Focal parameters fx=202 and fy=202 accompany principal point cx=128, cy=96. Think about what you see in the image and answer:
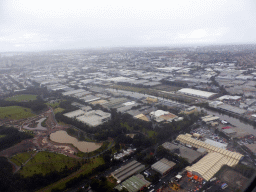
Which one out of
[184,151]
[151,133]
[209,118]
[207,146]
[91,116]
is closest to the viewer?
[184,151]

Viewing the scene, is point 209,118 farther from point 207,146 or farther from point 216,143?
point 207,146

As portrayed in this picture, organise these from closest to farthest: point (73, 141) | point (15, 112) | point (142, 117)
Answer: point (73, 141), point (142, 117), point (15, 112)

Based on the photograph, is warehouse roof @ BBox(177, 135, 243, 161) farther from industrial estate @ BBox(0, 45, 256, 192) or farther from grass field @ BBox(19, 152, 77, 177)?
grass field @ BBox(19, 152, 77, 177)

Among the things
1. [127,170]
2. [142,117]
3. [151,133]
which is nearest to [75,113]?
[142,117]

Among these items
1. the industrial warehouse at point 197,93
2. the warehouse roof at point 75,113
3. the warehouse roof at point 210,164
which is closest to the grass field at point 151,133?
the warehouse roof at point 210,164

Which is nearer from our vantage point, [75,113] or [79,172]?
[79,172]

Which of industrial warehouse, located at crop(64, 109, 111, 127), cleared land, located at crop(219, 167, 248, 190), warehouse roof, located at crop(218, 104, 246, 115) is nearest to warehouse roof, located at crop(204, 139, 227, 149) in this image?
cleared land, located at crop(219, 167, 248, 190)

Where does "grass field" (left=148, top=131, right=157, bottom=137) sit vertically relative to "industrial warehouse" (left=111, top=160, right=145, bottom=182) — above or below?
below

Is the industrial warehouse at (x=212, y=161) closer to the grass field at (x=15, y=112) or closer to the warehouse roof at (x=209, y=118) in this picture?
the warehouse roof at (x=209, y=118)
